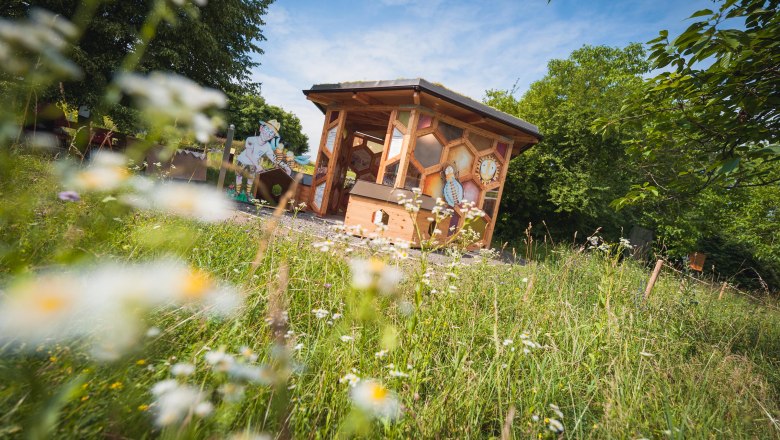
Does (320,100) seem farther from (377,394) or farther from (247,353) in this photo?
(377,394)

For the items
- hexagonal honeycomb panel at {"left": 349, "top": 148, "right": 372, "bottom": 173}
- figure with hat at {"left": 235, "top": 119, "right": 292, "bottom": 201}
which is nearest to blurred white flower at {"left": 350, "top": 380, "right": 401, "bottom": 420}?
figure with hat at {"left": 235, "top": 119, "right": 292, "bottom": 201}

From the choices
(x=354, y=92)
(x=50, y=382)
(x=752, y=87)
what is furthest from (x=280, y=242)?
(x=354, y=92)

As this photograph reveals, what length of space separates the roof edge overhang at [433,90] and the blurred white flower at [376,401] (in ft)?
21.4

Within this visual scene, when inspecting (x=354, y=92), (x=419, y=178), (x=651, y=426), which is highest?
(x=354, y=92)

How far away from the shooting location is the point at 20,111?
552 millimetres

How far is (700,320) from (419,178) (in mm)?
5579

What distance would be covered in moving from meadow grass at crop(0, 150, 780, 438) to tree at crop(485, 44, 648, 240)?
30.5 feet

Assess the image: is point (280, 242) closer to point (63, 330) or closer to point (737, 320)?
point (63, 330)

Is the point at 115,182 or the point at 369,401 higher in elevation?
the point at 115,182

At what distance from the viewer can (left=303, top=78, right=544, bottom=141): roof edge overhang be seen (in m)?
6.84

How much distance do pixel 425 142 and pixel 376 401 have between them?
23.8 feet

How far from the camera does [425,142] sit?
7.84m

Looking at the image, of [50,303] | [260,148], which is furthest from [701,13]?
[260,148]

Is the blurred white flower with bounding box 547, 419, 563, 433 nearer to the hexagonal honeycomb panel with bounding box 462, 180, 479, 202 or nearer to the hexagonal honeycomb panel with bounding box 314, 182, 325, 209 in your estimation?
the hexagonal honeycomb panel with bounding box 462, 180, 479, 202
